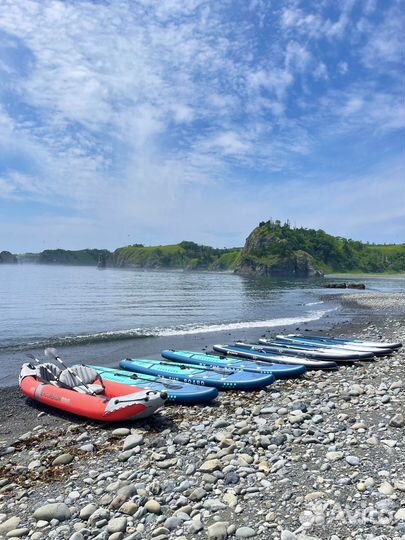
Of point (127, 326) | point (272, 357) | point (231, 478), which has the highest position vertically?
point (231, 478)

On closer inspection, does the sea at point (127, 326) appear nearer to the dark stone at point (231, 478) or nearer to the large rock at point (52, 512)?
the large rock at point (52, 512)

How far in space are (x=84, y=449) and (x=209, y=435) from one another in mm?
2595

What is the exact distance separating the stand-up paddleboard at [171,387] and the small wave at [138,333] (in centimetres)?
1021

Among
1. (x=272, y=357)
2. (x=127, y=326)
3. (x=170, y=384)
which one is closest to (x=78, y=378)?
(x=170, y=384)

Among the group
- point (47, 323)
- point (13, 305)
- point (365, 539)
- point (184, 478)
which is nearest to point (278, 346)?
point (184, 478)

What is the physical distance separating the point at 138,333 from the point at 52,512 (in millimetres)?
21278

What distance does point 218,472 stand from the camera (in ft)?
22.3

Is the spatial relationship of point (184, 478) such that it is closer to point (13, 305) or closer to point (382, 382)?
point (382, 382)

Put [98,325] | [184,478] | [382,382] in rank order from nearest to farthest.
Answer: [184,478], [382,382], [98,325]

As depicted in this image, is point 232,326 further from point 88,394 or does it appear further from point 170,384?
Answer: point 88,394

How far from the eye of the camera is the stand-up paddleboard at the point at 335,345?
17.8 metres

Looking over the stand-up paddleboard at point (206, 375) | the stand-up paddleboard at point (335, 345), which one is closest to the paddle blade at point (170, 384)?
the stand-up paddleboard at point (206, 375)

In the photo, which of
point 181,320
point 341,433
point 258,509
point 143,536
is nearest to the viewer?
point 143,536

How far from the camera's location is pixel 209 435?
864cm
